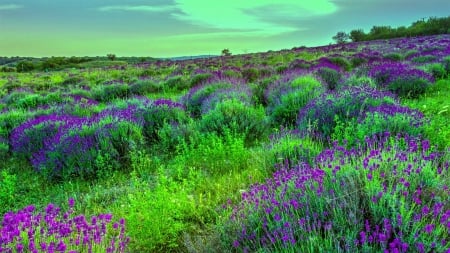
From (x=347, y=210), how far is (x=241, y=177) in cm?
197

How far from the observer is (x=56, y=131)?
692 cm

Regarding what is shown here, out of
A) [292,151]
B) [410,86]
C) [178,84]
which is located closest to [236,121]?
[292,151]

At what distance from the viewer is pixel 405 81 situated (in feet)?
30.5

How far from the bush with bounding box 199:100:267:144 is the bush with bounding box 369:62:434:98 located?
3.77m

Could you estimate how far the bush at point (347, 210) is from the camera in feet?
7.38

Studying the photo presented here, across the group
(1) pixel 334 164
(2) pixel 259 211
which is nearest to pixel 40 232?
(2) pixel 259 211

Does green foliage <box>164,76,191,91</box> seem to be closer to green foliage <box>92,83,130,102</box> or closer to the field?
green foliage <box>92,83,130,102</box>

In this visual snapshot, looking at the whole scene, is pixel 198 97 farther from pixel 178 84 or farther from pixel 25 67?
pixel 25 67

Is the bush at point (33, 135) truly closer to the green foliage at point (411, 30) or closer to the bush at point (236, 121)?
the bush at point (236, 121)

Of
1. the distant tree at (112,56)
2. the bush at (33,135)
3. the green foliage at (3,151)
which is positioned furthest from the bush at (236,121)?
the distant tree at (112,56)

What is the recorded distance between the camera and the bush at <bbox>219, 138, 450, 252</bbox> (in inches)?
88.6

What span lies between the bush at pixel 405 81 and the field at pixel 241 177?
0.13 feet

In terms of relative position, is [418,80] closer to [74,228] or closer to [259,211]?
[259,211]

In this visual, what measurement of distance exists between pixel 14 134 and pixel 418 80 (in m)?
9.13
